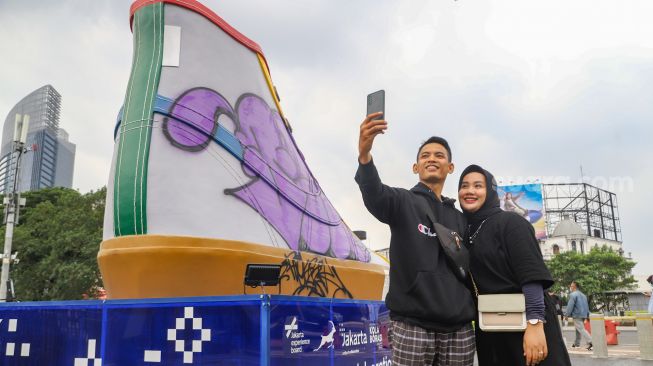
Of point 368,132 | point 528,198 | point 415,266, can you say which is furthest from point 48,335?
point 528,198

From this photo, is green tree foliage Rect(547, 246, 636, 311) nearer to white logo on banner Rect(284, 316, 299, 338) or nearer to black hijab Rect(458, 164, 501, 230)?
white logo on banner Rect(284, 316, 299, 338)

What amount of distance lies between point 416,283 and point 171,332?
2.00 metres

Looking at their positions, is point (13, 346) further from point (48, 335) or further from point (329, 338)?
point (329, 338)

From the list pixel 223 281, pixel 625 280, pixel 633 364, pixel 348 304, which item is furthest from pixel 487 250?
pixel 625 280

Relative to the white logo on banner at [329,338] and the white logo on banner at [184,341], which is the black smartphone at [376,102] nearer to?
the white logo on banner at [184,341]

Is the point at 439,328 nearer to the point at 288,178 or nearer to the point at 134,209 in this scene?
the point at 134,209

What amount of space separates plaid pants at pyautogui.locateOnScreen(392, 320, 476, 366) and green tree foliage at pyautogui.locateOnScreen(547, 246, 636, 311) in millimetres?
51136

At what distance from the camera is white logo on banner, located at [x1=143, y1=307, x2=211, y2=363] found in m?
3.61

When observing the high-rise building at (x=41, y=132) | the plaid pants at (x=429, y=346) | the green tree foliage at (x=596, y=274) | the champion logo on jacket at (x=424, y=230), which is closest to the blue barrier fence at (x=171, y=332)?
the plaid pants at (x=429, y=346)

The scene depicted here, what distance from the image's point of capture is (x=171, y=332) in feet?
12.0

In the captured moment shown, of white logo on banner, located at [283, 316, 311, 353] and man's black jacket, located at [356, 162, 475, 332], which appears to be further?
white logo on banner, located at [283, 316, 311, 353]

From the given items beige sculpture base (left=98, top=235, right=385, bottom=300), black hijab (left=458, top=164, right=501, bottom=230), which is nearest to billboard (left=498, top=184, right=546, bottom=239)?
beige sculpture base (left=98, top=235, right=385, bottom=300)

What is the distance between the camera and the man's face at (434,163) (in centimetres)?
278

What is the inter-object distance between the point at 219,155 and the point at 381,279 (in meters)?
4.03
